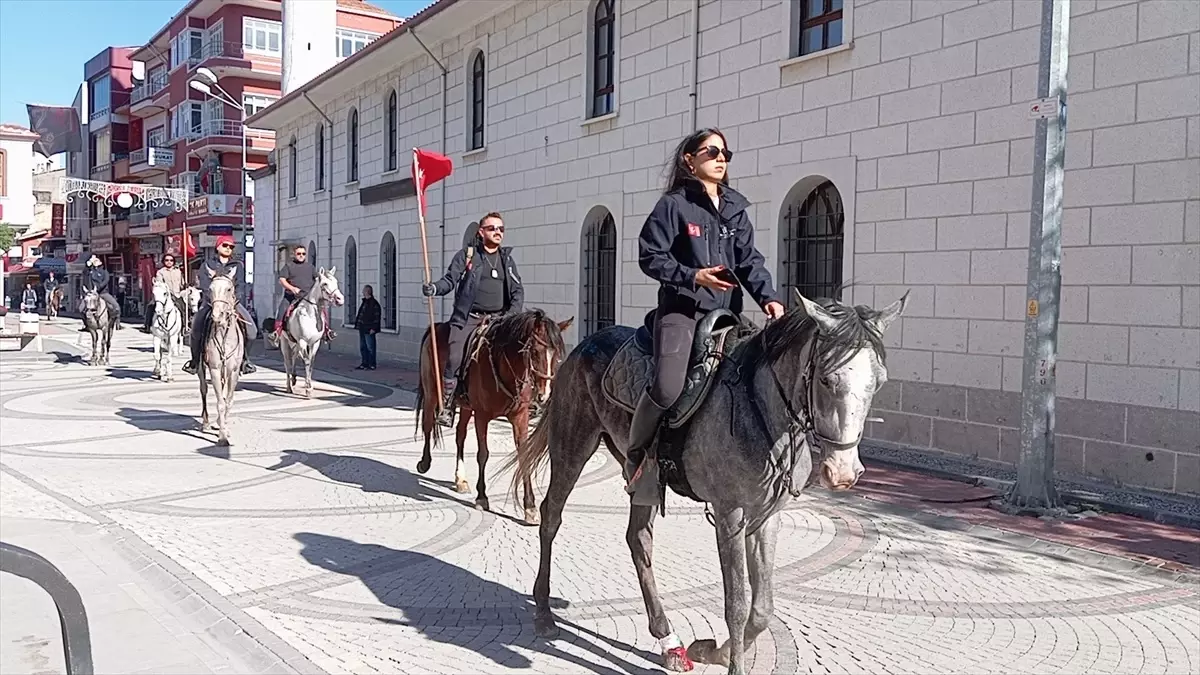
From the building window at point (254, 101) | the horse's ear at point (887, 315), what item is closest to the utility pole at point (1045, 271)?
the horse's ear at point (887, 315)

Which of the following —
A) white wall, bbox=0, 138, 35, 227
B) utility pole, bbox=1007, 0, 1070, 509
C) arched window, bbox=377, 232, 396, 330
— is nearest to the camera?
utility pole, bbox=1007, 0, 1070, 509

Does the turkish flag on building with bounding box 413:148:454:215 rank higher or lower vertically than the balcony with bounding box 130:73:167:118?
lower

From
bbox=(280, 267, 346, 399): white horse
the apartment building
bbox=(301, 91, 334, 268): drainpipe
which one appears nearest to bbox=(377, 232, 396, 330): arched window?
bbox=(301, 91, 334, 268): drainpipe

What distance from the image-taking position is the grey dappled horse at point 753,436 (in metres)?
3.34

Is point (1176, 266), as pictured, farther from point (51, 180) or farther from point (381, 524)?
point (51, 180)

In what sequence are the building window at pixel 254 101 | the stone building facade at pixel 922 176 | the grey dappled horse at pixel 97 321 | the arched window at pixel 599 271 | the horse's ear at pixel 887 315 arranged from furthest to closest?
the building window at pixel 254 101
the grey dappled horse at pixel 97 321
the arched window at pixel 599 271
the stone building facade at pixel 922 176
the horse's ear at pixel 887 315

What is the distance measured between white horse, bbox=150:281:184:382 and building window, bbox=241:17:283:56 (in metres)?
29.0

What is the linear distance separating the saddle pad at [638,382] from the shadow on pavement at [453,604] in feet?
4.19

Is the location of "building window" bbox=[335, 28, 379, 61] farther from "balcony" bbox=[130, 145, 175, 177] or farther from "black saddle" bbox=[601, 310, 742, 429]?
"black saddle" bbox=[601, 310, 742, 429]

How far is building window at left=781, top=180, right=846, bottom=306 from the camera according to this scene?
39.2 feet

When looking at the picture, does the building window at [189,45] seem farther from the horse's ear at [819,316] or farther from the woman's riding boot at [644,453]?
the horse's ear at [819,316]

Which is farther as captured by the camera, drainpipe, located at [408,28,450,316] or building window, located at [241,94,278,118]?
building window, located at [241,94,278,118]

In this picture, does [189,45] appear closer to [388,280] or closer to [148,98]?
[148,98]

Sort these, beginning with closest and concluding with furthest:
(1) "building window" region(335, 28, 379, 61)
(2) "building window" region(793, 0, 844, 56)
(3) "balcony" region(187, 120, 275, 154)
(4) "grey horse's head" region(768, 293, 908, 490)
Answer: (4) "grey horse's head" region(768, 293, 908, 490) < (2) "building window" region(793, 0, 844, 56) < (1) "building window" region(335, 28, 379, 61) < (3) "balcony" region(187, 120, 275, 154)
